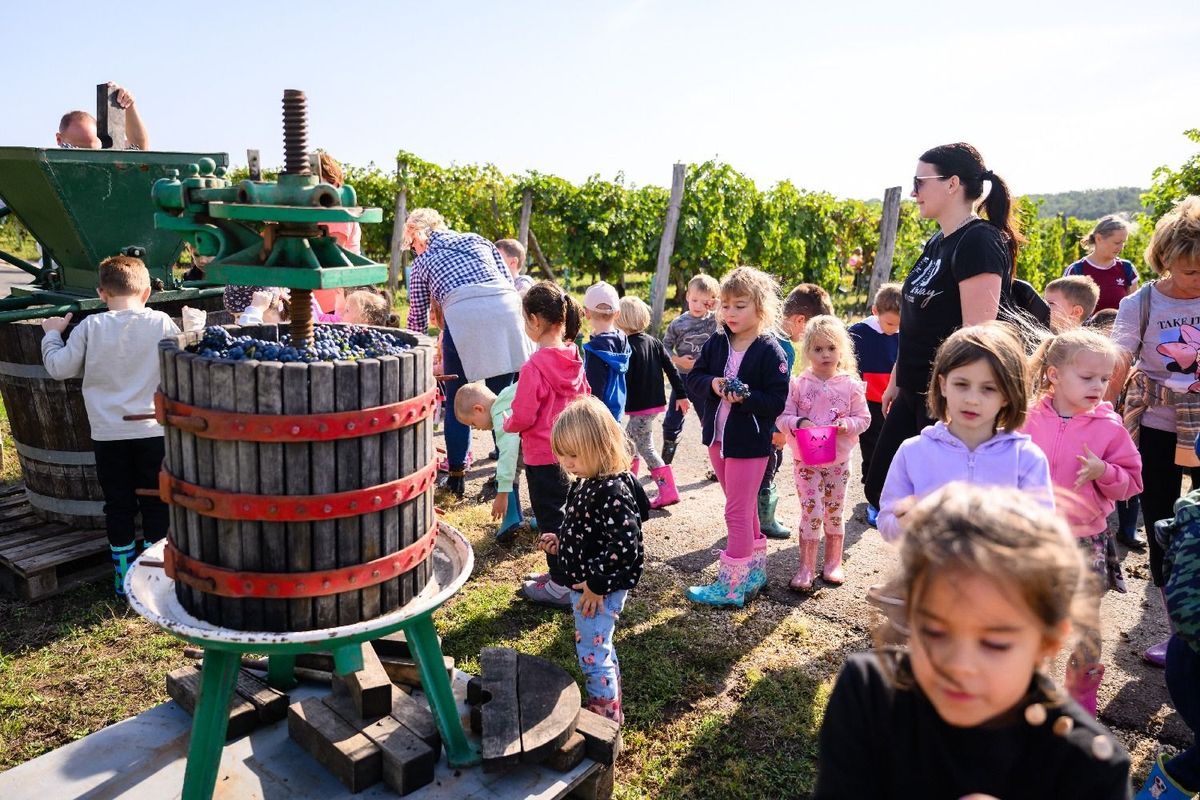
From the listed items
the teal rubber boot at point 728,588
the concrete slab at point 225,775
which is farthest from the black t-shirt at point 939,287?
the concrete slab at point 225,775

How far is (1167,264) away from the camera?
386 cm

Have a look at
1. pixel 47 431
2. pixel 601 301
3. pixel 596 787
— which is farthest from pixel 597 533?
pixel 47 431

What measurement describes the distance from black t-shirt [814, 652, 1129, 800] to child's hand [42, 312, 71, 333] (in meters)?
4.09

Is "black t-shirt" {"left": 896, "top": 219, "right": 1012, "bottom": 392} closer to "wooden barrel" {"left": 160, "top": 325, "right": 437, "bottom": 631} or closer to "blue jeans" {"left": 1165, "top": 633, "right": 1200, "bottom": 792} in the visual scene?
"blue jeans" {"left": 1165, "top": 633, "right": 1200, "bottom": 792}

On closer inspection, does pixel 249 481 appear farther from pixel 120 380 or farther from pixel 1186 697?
pixel 1186 697

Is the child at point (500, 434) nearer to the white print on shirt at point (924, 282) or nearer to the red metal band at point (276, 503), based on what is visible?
the red metal band at point (276, 503)

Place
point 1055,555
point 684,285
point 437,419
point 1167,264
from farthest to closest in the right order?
point 684,285
point 437,419
point 1167,264
point 1055,555

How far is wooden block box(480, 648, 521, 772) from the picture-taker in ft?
9.09

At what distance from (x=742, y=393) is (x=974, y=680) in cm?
282

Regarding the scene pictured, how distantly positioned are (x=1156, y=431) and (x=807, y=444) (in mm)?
1558

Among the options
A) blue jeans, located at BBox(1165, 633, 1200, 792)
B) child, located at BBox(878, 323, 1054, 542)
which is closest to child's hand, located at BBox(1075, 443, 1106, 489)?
child, located at BBox(878, 323, 1054, 542)

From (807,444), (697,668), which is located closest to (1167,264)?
(807,444)

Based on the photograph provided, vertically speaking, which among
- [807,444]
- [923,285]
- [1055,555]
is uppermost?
[923,285]

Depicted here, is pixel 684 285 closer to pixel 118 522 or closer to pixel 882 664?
pixel 118 522
